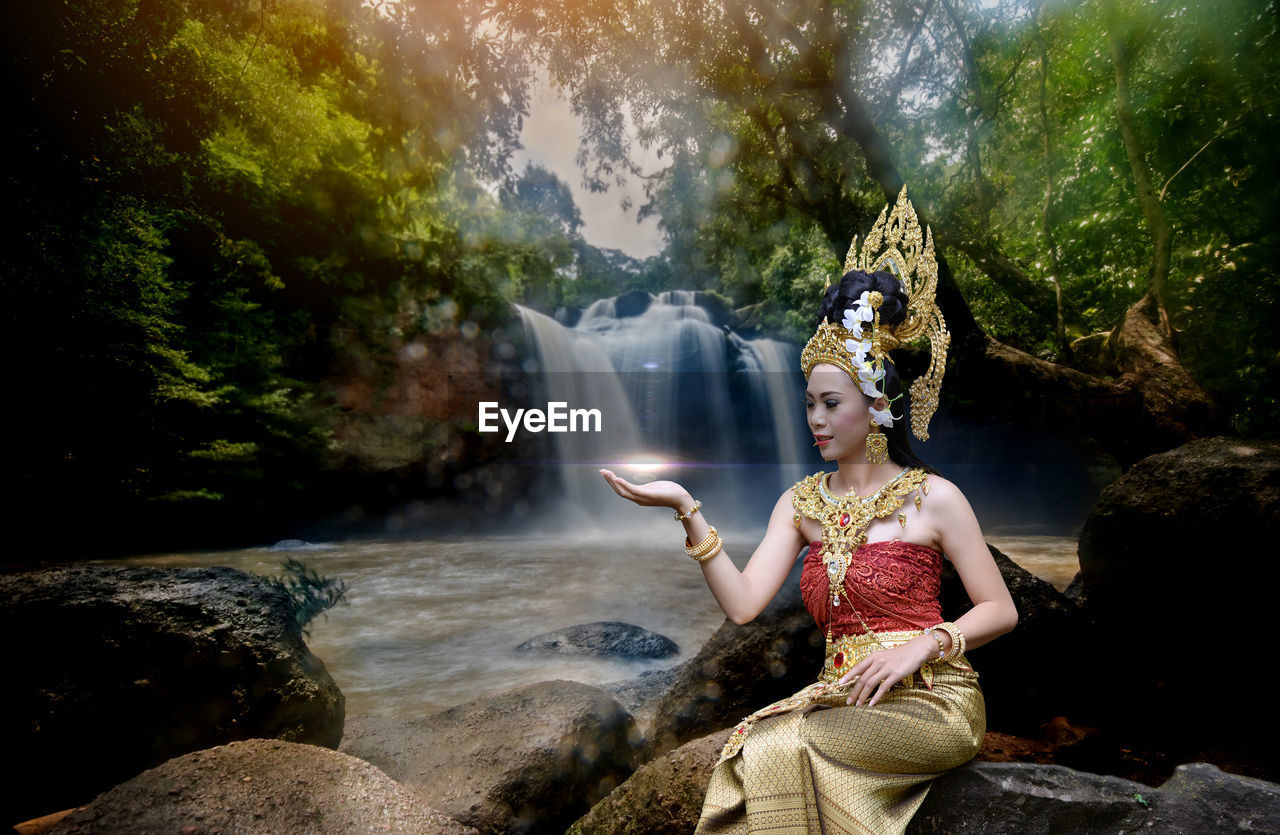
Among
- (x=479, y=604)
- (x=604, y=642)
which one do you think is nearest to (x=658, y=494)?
(x=604, y=642)

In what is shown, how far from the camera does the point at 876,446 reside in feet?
5.92

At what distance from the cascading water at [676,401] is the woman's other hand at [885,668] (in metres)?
14.0

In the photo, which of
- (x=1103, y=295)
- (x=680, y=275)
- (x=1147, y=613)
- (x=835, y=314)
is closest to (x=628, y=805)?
(x=835, y=314)

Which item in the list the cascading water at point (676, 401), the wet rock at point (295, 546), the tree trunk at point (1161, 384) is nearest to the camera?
the tree trunk at point (1161, 384)

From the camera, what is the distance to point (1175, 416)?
488 centimetres

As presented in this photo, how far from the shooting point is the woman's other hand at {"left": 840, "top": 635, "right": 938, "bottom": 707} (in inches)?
55.7

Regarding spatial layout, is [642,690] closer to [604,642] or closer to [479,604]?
[604,642]

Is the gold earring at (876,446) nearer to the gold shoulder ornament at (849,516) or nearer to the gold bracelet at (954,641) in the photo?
the gold shoulder ornament at (849,516)

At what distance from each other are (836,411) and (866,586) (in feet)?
1.67

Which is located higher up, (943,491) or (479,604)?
(943,491)

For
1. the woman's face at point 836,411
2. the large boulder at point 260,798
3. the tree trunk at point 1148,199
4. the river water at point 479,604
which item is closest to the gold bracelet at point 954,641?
the woman's face at point 836,411

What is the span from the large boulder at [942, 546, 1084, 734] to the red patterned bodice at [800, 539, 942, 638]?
6.06 feet

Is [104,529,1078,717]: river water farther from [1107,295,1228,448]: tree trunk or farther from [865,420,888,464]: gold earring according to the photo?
[865,420,888,464]: gold earring

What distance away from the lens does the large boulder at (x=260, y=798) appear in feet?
6.10
